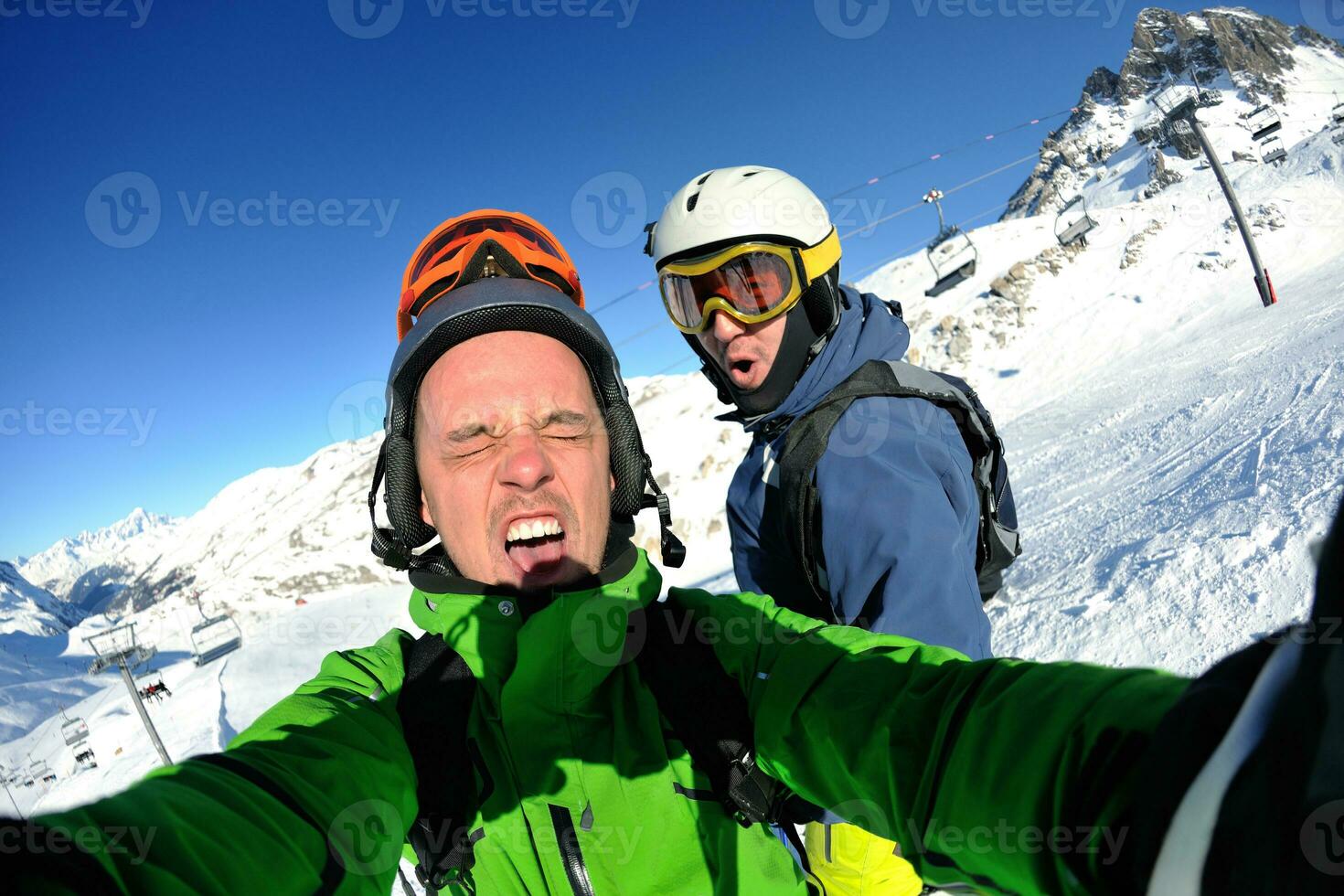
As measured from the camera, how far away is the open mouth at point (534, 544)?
2.24 meters

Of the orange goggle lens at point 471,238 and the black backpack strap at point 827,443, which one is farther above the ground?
the orange goggle lens at point 471,238

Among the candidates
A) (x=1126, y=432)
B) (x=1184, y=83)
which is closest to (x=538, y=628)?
(x=1126, y=432)

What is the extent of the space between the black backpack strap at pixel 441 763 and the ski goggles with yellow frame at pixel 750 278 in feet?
8.87

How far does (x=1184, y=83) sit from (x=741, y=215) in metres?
121

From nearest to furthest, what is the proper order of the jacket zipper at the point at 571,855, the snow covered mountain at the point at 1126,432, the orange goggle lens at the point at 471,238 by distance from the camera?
the jacket zipper at the point at 571,855, the orange goggle lens at the point at 471,238, the snow covered mountain at the point at 1126,432

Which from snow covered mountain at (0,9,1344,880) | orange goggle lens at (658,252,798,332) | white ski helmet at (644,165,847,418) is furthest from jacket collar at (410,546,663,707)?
snow covered mountain at (0,9,1344,880)

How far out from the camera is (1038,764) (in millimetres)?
1038

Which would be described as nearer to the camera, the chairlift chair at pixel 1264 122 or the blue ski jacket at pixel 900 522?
the blue ski jacket at pixel 900 522

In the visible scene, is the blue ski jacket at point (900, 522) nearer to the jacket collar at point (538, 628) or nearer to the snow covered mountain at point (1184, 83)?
the jacket collar at point (538, 628)

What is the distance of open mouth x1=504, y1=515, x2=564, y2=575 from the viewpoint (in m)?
2.24

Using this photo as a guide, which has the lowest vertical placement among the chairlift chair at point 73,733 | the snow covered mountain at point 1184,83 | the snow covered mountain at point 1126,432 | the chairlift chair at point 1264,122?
the chairlift chair at point 73,733

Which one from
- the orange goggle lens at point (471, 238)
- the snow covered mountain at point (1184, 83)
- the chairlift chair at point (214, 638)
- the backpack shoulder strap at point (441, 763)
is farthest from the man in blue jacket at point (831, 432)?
the snow covered mountain at point (1184, 83)

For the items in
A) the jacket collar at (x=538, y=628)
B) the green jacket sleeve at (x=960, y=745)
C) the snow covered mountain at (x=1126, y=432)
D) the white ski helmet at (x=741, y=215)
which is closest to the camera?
the green jacket sleeve at (x=960, y=745)

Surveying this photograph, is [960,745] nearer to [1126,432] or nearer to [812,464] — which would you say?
[812,464]
